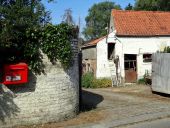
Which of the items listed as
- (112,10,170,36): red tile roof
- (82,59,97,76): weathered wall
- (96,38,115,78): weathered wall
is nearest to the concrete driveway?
(96,38,115,78): weathered wall

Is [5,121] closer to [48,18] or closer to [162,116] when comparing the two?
[48,18]

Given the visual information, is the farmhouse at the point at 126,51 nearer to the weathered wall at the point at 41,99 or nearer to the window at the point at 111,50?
the window at the point at 111,50

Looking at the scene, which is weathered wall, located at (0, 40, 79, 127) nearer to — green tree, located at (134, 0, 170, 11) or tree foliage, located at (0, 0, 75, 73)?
tree foliage, located at (0, 0, 75, 73)

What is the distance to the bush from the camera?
30.4m

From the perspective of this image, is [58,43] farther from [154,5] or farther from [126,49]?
[154,5]

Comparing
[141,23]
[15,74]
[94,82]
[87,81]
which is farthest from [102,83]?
[15,74]

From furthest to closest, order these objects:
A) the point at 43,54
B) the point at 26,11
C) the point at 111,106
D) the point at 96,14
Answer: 1. the point at 96,14
2. the point at 111,106
3. the point at 43,54
4. the point at 26,11

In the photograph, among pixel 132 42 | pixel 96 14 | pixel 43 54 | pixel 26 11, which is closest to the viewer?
pixel 26 11

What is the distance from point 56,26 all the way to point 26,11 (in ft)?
4.28

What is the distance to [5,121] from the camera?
1165 cm

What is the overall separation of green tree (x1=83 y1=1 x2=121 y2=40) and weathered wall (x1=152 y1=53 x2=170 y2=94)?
210ft

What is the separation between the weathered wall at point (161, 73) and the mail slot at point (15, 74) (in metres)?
10.1

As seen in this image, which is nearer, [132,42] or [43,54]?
[43,54]

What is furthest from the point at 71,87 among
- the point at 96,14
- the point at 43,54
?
the point at 96,14
